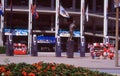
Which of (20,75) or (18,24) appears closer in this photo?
(20,75)

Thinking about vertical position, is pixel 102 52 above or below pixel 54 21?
below

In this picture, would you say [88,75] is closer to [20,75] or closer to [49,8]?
Result: [20,75]

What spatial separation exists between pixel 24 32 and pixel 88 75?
148 feet

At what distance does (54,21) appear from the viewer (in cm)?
5828

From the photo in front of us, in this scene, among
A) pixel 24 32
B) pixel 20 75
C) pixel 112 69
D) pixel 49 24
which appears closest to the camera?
pixel 20 75

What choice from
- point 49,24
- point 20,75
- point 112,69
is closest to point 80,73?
point 20,75

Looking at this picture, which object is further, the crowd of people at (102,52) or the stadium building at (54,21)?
the stadium building at (54,21)

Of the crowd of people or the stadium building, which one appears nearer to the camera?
the crowd of people

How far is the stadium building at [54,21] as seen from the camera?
5438cm

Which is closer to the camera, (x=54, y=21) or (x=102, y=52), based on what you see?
(x=102, y=52)

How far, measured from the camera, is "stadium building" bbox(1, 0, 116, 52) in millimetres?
54375

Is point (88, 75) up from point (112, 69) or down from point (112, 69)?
up

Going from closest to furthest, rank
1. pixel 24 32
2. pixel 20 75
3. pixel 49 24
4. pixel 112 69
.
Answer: pixel 20 75 → pixel 112 69 → pixel 24 32 → pixel 49 24

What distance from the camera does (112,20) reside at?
6016 cm
